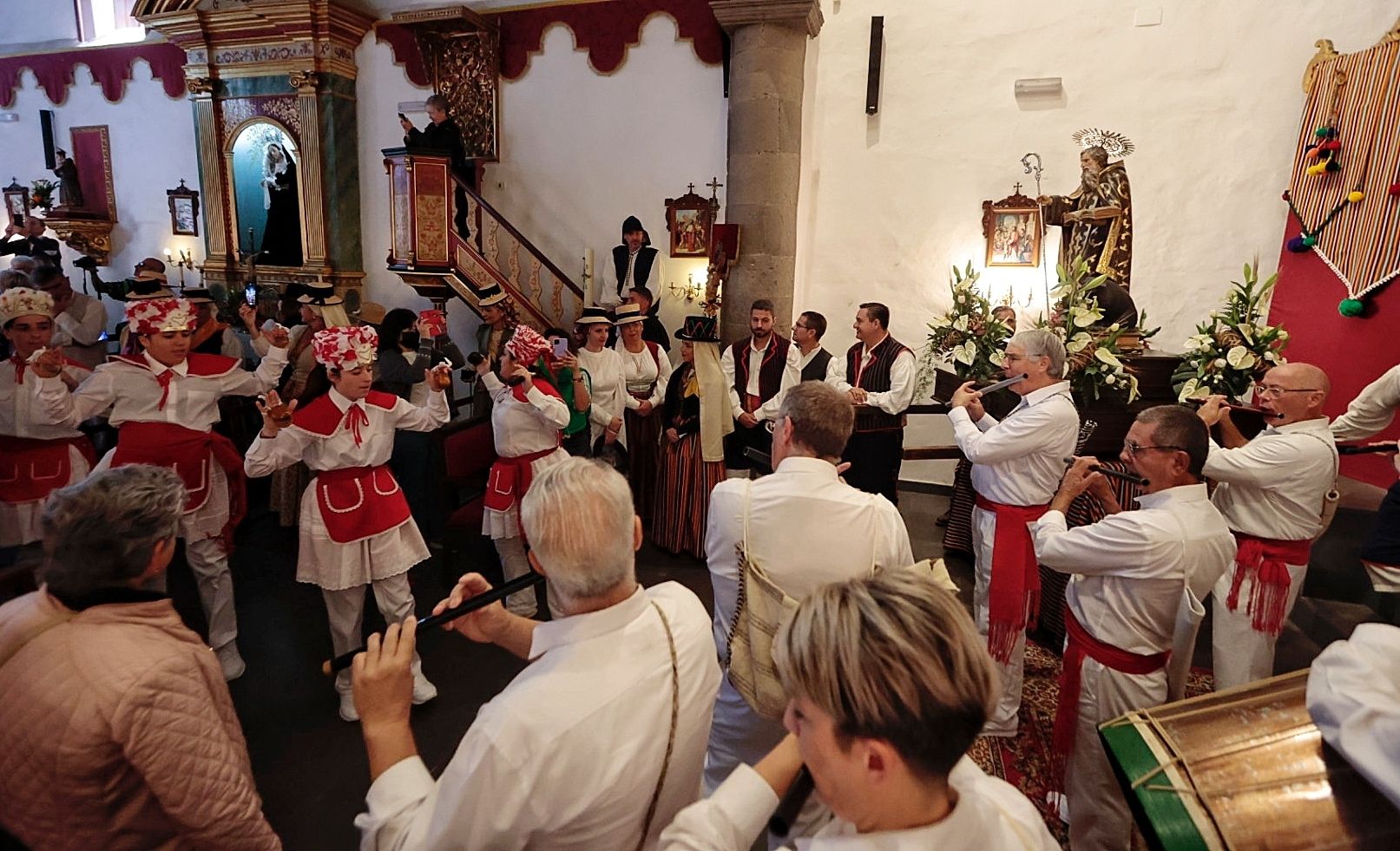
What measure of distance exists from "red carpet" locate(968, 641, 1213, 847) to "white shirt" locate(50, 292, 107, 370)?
8.07m

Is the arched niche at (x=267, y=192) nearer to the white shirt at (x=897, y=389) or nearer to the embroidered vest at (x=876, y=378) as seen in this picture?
the embroidered vest at (x=876, y=378)

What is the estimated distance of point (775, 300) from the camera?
7695 mm

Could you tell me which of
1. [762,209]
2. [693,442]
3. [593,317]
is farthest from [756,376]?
[762,209]

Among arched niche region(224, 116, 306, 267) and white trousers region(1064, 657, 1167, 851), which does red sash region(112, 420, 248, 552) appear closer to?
white trousers region(1064, 657, 1167, 851)

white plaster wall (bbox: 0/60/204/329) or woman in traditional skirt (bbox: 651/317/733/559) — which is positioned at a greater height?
white plaster wall (bbox: 0/60/204/329)

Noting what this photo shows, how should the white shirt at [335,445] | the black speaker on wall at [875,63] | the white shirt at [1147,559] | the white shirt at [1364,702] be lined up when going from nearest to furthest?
the white shirt at [1364,702] < the white shirt at [1147,559] < the white shirt at [335,445] < the black speaker on wall at [875,63]

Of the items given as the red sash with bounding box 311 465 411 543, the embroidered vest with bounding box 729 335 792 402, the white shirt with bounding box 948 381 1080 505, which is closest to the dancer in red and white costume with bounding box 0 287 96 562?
the red sash with bounding box 311 465 411 543

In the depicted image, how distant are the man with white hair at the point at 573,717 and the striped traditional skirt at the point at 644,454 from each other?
4416 mm

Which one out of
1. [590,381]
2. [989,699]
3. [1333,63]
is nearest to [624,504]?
[989,699]

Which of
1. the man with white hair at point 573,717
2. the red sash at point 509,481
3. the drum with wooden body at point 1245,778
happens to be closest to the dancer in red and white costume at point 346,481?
the red sash at point 509,481

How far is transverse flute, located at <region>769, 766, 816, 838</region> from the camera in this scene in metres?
1.40

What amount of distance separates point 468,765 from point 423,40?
10041mm

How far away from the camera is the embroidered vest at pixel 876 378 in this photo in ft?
19.0

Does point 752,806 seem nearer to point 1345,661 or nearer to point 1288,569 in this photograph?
point 1345,661
